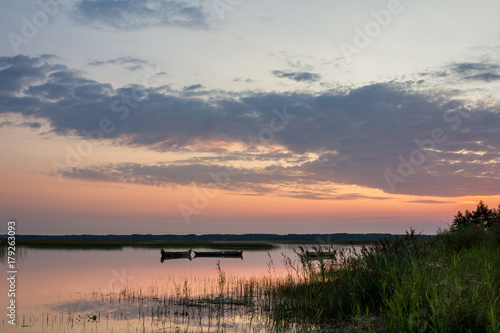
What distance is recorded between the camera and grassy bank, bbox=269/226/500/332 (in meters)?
8.14

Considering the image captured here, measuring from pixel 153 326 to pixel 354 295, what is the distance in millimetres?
7049

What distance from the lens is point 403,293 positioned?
9.62 meters

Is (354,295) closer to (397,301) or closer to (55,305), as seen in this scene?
(397,301)

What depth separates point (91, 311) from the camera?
17.7m

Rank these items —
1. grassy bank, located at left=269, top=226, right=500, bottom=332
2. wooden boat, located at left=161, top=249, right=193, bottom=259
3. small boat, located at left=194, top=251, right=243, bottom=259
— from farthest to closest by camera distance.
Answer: small boat, located at left=194, top=251, right=243, bottom=259, wooden boat, located at left=161, top=249, right=193, bottom=259, grassy bank, located at left=269, top=226, right=500, bottom=332

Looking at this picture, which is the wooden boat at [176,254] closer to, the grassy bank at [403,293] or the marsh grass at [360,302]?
the marsh grass at [360,302]

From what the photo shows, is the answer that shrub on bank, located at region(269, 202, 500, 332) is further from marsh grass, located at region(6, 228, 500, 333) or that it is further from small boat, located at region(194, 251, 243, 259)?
small boat, located at region(194, 251, 243, 259)

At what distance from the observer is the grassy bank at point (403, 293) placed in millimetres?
8141

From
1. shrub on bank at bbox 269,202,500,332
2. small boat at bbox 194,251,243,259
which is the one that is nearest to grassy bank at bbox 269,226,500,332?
shrub on bank at bbox 269,202,500,332

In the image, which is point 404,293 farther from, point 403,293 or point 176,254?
point 176,254

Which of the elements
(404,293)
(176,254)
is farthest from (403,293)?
(176,254)

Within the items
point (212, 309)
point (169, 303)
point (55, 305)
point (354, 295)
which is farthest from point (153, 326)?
point (55, 305)

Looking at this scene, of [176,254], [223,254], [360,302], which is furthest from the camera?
[223,254]

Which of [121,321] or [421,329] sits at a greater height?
[421,329]
